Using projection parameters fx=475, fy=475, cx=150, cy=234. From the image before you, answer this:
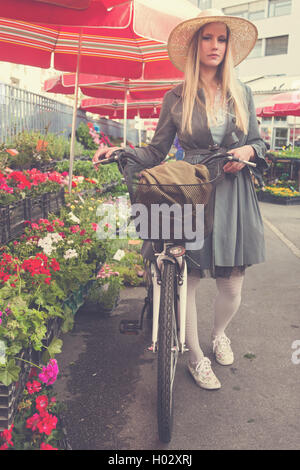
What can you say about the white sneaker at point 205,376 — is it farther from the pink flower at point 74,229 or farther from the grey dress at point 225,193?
the pink flower at point 74,229

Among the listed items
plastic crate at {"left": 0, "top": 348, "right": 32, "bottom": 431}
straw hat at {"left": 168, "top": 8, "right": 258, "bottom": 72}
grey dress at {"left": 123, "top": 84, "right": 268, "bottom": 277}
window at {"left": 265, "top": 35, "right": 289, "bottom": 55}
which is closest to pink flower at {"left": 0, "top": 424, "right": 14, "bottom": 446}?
plastic crate at {"left": 0, "top": 348, "right": 32, "bottom": 431}

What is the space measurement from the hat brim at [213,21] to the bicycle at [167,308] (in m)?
0.89

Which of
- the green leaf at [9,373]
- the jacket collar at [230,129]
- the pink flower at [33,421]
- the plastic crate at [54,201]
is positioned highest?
the jacket collar at [230,129]

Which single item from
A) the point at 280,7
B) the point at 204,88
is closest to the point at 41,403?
the point at 204,88

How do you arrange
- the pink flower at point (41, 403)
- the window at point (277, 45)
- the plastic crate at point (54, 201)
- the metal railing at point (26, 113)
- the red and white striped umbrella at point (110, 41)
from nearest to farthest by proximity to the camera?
the pink flower at point (41, 403), the red and white striped umbrella at point (110, 41), the plastic crate at point (54, 201), the metal railing at point (26, 113), the window at point (277, 45)

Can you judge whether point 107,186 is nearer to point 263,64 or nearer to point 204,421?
point 204,421

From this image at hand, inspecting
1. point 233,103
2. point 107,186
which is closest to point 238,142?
point 233,103

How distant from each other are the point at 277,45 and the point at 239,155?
40.2 m

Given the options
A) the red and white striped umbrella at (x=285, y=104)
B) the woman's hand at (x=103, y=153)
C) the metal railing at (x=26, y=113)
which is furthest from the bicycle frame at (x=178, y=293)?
the red and white striped umbrella at (x=285, y=104)

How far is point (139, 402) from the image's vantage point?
2.92 meters

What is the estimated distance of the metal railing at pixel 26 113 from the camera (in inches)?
344

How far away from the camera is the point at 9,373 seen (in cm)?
221

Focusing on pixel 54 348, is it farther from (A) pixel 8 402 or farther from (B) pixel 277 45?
(B) pixel 277 45

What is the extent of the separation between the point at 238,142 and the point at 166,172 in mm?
758
